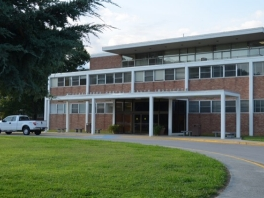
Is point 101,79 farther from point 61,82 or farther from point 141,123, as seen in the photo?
point 141,123

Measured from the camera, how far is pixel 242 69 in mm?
33906

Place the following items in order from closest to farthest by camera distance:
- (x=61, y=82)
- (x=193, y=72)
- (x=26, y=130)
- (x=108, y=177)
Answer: (x=108, y=177) < (x=26, y=130) < (x=193, y=72) < (x=61, y=82)

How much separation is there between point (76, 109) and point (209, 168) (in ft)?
113

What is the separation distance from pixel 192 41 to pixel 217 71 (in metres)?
5.31

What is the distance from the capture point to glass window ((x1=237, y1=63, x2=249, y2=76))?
111 feet

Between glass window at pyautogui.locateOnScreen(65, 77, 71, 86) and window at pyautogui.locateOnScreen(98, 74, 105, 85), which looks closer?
window at pyautogui.locateOnScreen(98, 74, 105, 85)

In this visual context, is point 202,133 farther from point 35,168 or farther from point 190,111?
point 35,168

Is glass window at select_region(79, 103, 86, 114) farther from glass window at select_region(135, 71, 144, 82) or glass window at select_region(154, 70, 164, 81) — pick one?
glass window at select_region(154, 70, 164, 81)

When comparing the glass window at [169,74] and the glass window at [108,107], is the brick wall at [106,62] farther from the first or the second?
the glass window at [169,74]

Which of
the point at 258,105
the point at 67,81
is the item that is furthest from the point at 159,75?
the point at 67,81

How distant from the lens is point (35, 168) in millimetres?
11312

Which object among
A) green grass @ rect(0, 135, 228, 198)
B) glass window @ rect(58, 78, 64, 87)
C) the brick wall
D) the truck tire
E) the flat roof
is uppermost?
the flat roof

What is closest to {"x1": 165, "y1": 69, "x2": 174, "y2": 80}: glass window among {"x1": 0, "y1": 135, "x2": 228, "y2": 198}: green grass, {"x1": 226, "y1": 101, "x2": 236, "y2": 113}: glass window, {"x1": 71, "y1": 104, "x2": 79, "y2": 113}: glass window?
{"x1": 226, "y1": 101, "x2": 236, "y2": 113}: glass window

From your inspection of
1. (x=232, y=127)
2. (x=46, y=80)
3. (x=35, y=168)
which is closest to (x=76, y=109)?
(x=232, y=127)
